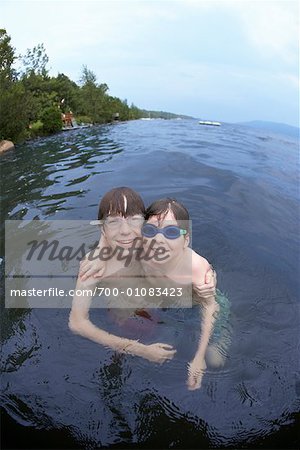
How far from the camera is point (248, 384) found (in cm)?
333

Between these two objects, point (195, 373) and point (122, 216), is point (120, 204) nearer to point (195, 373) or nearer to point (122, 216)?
point (122, 216)

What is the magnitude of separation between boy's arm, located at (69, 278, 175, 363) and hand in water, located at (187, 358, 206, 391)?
267mm

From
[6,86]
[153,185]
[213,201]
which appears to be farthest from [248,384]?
[6,86]

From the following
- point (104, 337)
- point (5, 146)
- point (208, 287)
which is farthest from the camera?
point (5, 146)

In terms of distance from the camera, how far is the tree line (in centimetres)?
2108

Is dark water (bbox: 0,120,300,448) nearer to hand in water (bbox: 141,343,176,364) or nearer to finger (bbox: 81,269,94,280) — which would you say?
hand in water (bbox: 141,343,176,364)

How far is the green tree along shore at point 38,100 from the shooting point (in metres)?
21.1

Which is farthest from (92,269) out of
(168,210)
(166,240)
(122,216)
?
(168,210)

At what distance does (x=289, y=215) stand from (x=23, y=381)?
6613 mm

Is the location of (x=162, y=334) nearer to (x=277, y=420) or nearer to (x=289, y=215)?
(x=277, y=420)

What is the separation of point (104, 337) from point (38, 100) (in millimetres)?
32108

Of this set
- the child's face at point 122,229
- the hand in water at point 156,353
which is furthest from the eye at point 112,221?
the hand in water at point 156,353

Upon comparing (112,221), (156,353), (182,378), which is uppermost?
(112,221)

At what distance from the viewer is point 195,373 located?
10.8ft
